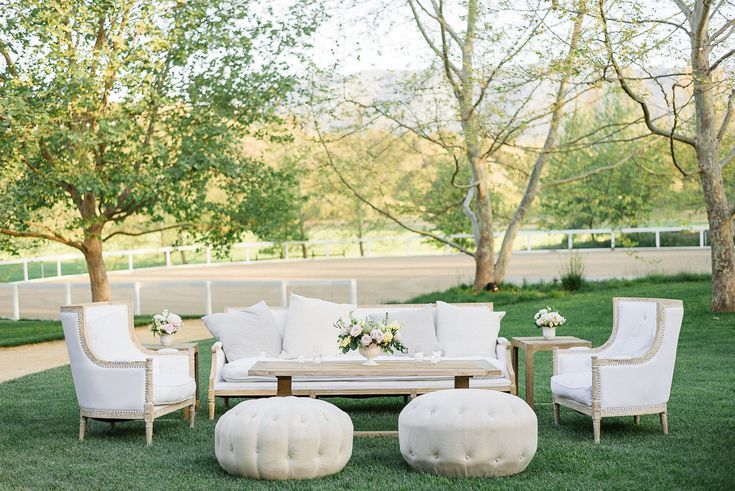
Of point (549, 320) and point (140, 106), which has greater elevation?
point (140, 106)

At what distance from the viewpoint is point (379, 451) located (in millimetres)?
5836

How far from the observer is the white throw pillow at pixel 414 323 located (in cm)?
753

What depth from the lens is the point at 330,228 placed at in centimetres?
3547

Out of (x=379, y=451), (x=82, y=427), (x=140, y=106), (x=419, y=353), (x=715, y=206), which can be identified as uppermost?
(x=140, y=106)

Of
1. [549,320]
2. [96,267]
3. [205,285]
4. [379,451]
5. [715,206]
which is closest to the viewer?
[379,451]

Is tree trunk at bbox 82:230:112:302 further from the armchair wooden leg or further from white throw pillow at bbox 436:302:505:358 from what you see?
the armchair wooden leg

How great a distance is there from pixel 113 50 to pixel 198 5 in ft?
4.57

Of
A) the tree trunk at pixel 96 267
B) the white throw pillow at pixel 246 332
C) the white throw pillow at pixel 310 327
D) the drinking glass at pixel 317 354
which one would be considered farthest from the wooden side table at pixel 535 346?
the tree trunk at pixel 96 267

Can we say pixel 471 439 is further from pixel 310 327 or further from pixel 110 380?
pixel 310 327

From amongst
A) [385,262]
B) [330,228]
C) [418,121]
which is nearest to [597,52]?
[418,121]

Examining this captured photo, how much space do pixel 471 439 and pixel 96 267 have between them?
34.4ft

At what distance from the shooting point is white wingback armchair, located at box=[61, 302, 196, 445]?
20.5 feet

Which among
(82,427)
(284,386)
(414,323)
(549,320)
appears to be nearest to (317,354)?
(284,386)

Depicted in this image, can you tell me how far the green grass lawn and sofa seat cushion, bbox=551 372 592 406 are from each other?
23cm
